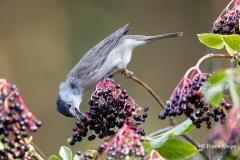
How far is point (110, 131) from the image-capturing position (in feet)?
6.38

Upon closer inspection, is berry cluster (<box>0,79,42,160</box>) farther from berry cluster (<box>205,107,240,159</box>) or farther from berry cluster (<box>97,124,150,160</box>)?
berry cluster (<box>205,107,240,159</box>)

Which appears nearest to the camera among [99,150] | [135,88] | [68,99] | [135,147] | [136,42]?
[135,147]

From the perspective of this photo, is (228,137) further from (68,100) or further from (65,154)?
(68,100)

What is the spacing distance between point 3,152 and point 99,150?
0.36 meters

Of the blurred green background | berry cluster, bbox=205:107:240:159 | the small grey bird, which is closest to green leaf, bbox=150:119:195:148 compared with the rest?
berry cluster, bbox=205:107:240:159

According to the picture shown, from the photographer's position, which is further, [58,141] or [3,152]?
[58,141]

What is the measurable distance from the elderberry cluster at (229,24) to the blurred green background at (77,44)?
430cm

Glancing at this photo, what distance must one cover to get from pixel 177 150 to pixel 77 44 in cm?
529

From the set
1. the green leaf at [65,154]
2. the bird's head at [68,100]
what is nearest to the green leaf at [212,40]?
the green leaf at [65,154]

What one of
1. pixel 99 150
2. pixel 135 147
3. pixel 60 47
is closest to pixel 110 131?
pixel 99 150

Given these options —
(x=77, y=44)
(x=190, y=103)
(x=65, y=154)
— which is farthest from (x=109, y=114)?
(x=77, y=44)

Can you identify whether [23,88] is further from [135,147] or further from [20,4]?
[135,147]

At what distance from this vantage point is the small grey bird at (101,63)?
3898 millimetres

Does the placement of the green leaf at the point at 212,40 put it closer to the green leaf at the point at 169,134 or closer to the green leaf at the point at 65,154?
the green leaf at the point at 169,134
